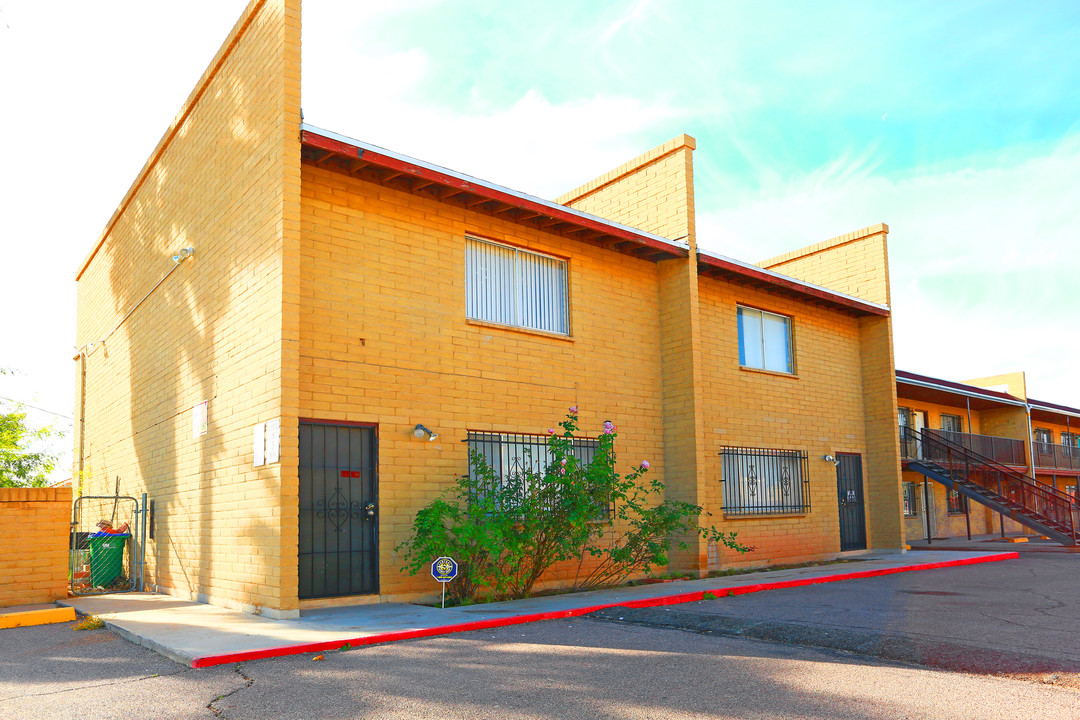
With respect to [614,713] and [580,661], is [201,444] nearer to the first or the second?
[580,661]

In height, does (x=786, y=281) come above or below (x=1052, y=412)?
above

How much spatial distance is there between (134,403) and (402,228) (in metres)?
6.96

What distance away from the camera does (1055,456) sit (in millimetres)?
34781

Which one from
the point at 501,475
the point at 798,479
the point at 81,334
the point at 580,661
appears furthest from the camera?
the point at 81,334

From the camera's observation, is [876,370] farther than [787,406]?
Yes

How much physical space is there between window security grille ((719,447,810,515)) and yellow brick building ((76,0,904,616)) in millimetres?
57

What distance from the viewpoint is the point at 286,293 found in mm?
10172

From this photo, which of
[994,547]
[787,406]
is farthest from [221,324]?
[994,547]

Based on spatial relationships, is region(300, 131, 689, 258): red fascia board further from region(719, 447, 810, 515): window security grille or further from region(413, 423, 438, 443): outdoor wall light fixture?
region(719, 447, 810, 515): window security grille

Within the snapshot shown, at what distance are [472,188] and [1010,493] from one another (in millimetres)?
18530

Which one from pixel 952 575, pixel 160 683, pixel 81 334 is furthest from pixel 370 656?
pixel 81 334

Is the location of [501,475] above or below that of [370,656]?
above

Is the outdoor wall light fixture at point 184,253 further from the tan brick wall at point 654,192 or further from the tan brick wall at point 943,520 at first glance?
the tan brick wall at point 943,520

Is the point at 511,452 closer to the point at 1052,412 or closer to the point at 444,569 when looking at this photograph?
the point at 444,569
